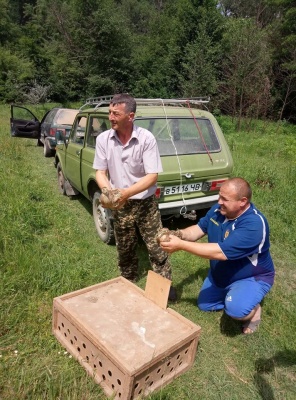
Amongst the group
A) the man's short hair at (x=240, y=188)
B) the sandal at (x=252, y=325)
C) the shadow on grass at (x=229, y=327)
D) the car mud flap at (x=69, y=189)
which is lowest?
the car mud flap at (x=69, y=189)

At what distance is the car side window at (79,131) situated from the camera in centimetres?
519

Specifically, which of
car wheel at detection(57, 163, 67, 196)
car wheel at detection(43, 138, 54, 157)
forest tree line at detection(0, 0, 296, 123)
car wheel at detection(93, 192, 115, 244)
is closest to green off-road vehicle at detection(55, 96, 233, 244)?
car wheel at detection(93, 192, 115, 244)

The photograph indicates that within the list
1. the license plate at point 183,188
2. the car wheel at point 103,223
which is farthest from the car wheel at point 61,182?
the license plate at point 183,188

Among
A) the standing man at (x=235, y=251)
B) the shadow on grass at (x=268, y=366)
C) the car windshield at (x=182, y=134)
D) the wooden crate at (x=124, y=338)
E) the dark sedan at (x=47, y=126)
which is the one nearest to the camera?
the wooden crate at (x=124, y=338)

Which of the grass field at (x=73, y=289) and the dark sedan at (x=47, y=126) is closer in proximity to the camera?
the grass field at (x=73, y=289)

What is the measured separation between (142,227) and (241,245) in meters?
1.01

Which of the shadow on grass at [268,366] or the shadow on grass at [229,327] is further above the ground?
the shadow on grass at [268,366]

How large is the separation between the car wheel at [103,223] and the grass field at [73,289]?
11 cm

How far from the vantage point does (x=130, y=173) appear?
2.90 metres

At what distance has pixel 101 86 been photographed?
99.3ft

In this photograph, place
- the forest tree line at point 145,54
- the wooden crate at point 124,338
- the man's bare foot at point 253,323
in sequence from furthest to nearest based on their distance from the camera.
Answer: the forest tree line at point 145,54
the man's bare foot at point 253,323
the wooden crate at point 124,338

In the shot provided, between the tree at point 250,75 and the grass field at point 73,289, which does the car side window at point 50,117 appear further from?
the tree at point 250,75

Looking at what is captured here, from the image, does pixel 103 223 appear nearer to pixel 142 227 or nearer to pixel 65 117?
pixel 142 227

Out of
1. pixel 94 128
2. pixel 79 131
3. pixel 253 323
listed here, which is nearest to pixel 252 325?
pixel 253 323
